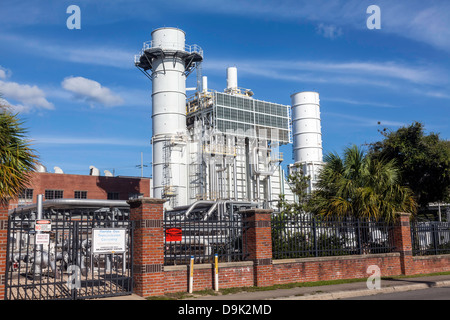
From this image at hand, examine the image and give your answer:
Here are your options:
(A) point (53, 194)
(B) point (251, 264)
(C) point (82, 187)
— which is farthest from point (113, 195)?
(B) point (251, 264)

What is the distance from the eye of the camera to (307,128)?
54.5m

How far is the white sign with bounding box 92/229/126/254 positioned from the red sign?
5.04 ft

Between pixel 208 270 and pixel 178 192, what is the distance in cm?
2722

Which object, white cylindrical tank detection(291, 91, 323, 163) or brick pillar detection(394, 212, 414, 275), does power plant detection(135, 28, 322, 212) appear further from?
brick pillar detection(394, 212, 414, 275)

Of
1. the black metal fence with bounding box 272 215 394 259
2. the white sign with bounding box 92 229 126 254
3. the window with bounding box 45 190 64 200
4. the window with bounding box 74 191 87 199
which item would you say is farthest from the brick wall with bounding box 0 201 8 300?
the window with bounding box 74 191 87 199

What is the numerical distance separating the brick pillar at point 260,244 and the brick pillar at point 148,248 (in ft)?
11.2

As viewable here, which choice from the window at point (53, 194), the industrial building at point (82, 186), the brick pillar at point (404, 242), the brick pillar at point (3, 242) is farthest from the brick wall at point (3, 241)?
the window at point (53, 194)

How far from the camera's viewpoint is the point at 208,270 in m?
14.4

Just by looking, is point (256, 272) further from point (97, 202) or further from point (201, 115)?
point (201, 115)

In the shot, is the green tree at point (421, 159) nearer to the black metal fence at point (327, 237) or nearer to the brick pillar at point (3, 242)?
the black metal fence at point (327, 237)

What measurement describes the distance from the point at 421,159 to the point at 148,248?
19.0 meters

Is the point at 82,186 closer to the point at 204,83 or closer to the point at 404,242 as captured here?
the point at 204,83

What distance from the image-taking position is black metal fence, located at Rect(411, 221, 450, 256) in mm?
21453
